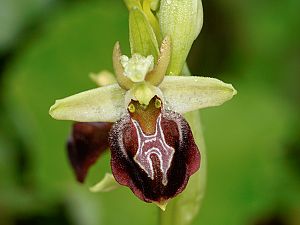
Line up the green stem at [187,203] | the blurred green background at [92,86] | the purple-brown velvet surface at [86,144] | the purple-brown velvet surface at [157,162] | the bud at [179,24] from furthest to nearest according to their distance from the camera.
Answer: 1. the blurred green background at [92,86]
2. the purple-brown velvet surface at [86,144]
3. the green stem at [187,203]
4. the bud at [179,24]
5. the purple-brown velvet surface at [157,162]

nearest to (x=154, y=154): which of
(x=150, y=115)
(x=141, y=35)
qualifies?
(x=150, y=115)

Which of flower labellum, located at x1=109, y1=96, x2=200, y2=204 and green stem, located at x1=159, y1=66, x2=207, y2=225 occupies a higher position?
flower labellum, located at x1=109, y1=96, x2=200, y2=204

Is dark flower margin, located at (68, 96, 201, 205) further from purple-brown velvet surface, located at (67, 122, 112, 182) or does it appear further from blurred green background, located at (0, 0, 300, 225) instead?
blurred green background, located at (0, 0, 300, 225)

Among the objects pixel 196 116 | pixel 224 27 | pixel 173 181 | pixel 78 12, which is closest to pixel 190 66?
pixel 224 27

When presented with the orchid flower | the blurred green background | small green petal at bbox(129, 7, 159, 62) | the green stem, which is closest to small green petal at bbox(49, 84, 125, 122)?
the orchid flower

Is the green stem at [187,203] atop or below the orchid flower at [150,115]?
below

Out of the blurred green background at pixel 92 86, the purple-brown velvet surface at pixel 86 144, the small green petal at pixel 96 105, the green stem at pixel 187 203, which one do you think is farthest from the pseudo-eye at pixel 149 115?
the blurred green background at pixel 92 86

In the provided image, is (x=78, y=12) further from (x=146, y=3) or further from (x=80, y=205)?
(x=146, y=3)

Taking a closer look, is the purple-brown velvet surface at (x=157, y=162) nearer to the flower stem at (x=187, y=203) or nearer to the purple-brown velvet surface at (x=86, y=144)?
the flower stem at (x=187, y=203)
